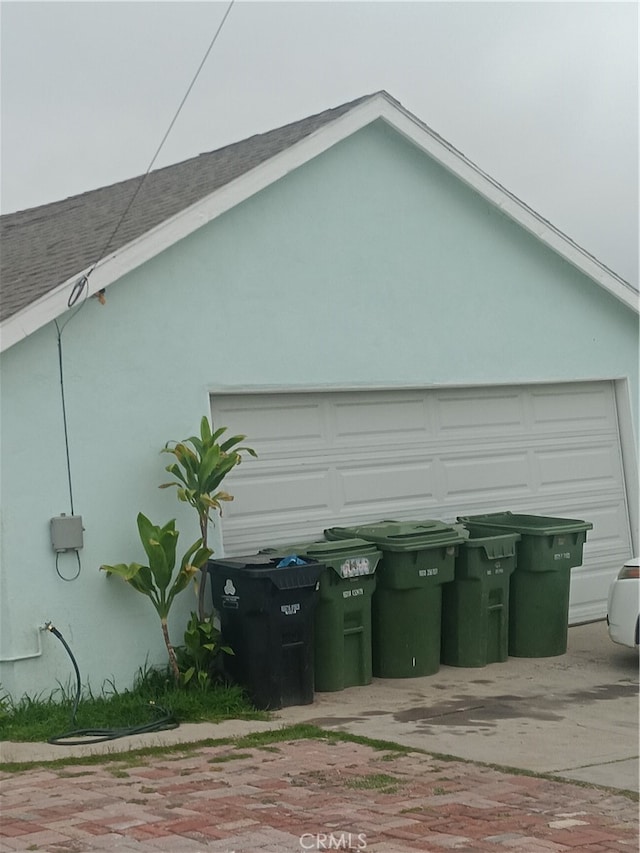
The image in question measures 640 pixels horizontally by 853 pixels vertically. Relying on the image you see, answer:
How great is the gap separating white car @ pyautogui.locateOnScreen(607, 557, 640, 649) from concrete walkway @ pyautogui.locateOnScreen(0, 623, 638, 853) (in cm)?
94

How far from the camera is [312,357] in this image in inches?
404

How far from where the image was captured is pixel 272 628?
28.4 feet

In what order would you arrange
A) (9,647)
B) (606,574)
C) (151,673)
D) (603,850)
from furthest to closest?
(606,574), (151,673), (9,647), (603,850)

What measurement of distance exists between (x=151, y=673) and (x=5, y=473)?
1.88 meters

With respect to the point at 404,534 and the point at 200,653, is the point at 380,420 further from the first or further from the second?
the point at 200,653

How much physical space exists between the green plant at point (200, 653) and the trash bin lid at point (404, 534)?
1.55 meters

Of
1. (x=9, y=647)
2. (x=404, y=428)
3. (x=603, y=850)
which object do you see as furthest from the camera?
(x=404, y=428)

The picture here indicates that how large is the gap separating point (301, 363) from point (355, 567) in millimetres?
1887

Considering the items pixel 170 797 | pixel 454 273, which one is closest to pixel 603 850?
pixel 170 797

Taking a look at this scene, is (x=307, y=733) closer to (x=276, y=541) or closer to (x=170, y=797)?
(x=170, y=797)

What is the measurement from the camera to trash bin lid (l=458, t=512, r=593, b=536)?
1059 centimetres

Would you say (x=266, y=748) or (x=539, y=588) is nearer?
(x=266, y=748)

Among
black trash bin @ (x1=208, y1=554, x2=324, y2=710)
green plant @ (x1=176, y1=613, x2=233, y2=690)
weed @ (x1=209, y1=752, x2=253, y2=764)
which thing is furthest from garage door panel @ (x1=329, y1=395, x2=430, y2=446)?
weed @ (x1=209, y1=752, x2=253, y2=764)

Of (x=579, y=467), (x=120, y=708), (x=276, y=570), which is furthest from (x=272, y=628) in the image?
(x=579, y=467)
